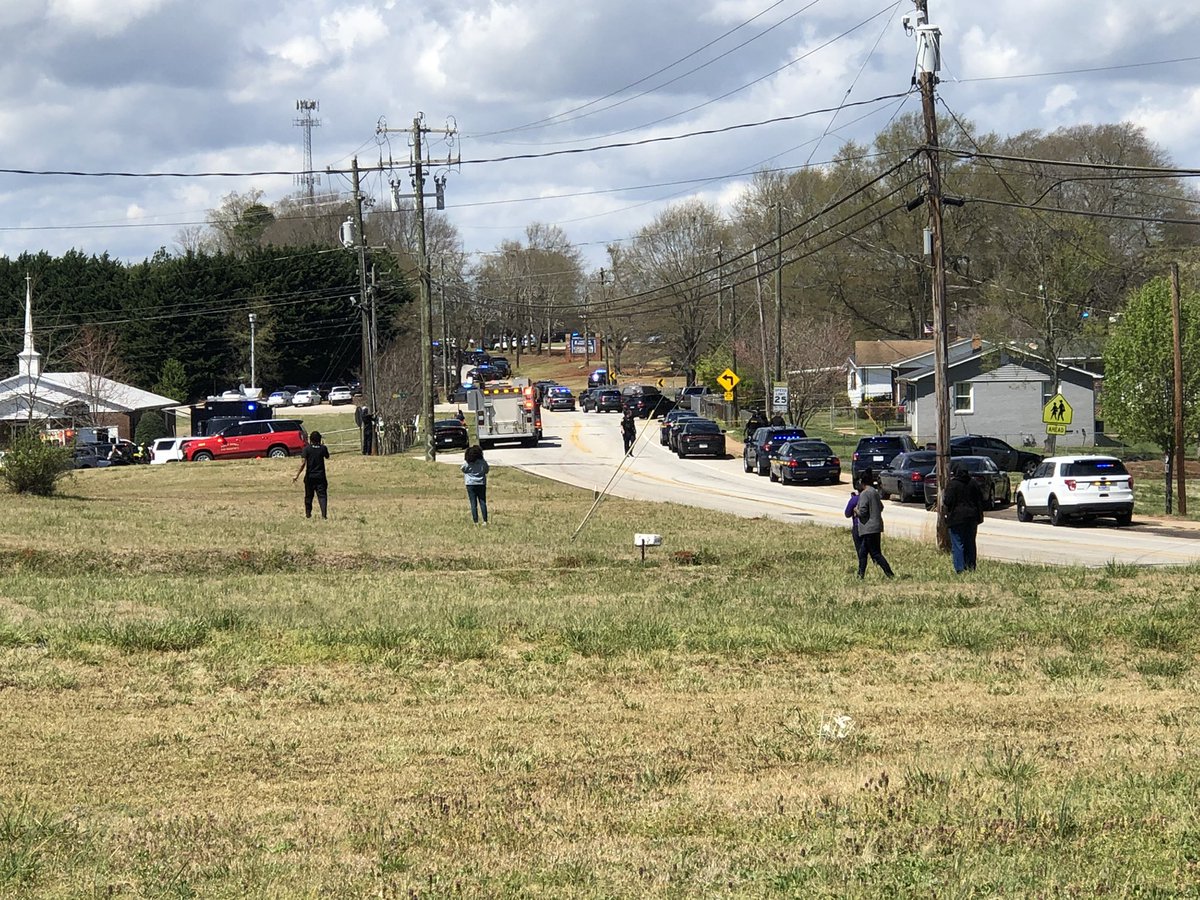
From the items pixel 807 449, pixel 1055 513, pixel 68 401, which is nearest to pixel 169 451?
pixel 68 401

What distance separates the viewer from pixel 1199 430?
136 ft

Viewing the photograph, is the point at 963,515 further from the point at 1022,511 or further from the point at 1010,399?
the point at 1010,399

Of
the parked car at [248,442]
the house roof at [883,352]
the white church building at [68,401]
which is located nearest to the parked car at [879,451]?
the parked car at [248,442]

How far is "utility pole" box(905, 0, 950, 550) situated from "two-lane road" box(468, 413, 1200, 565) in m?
2.17

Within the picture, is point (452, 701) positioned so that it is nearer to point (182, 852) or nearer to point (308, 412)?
point (182, 852)

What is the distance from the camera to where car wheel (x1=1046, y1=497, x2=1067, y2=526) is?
116 feet

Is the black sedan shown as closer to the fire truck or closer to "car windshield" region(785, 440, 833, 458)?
the fire truck

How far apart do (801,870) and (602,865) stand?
0.98m

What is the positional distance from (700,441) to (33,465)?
33.3 metres

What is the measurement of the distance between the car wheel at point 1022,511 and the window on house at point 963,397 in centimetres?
2970

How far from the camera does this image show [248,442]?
57.4m

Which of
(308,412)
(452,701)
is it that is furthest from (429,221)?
(452,701)

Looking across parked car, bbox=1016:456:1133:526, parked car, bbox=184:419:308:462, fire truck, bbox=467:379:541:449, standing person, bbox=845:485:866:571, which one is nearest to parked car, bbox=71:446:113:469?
parked car, bbox=184:419:308:462

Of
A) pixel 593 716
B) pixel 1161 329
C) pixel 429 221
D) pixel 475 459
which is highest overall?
pixel 429 221
